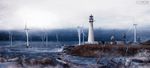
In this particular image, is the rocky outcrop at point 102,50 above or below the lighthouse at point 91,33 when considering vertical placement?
below

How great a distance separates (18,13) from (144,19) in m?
1.42

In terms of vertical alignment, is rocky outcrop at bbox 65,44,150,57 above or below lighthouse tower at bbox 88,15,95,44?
below

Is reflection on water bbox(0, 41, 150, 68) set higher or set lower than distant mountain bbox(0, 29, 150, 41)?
lower

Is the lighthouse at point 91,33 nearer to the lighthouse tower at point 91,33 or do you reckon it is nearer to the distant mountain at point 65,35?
the lighthouse tower at point 91,33

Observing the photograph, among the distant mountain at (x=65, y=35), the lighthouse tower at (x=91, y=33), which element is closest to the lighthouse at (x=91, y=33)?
the lighthouse tower at (x=91, y=33)

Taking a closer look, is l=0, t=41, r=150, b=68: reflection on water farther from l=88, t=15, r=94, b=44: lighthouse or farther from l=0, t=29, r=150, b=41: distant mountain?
l=88, t=15, r=94, b=44: lighthouse

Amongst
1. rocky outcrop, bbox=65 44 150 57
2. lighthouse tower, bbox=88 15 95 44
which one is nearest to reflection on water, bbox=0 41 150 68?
rocky outcrop, bbox=65 44 150 57

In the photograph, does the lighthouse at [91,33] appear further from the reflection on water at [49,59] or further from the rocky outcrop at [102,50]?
the reflection on water at [49,59]

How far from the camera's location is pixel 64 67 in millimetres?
2838

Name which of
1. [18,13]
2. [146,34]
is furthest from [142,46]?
[18,13]

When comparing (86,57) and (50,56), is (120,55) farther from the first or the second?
(50,56)

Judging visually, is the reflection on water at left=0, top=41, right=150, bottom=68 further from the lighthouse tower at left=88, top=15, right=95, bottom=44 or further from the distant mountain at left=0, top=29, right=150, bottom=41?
the lighthouse tower at left=88, top=15, right=95, bottom=44

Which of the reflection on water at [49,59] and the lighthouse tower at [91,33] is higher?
the lighthouse tower at [91,33]

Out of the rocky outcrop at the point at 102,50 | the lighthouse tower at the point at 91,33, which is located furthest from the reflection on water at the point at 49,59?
the lighthouse tower at the point at 91,33
